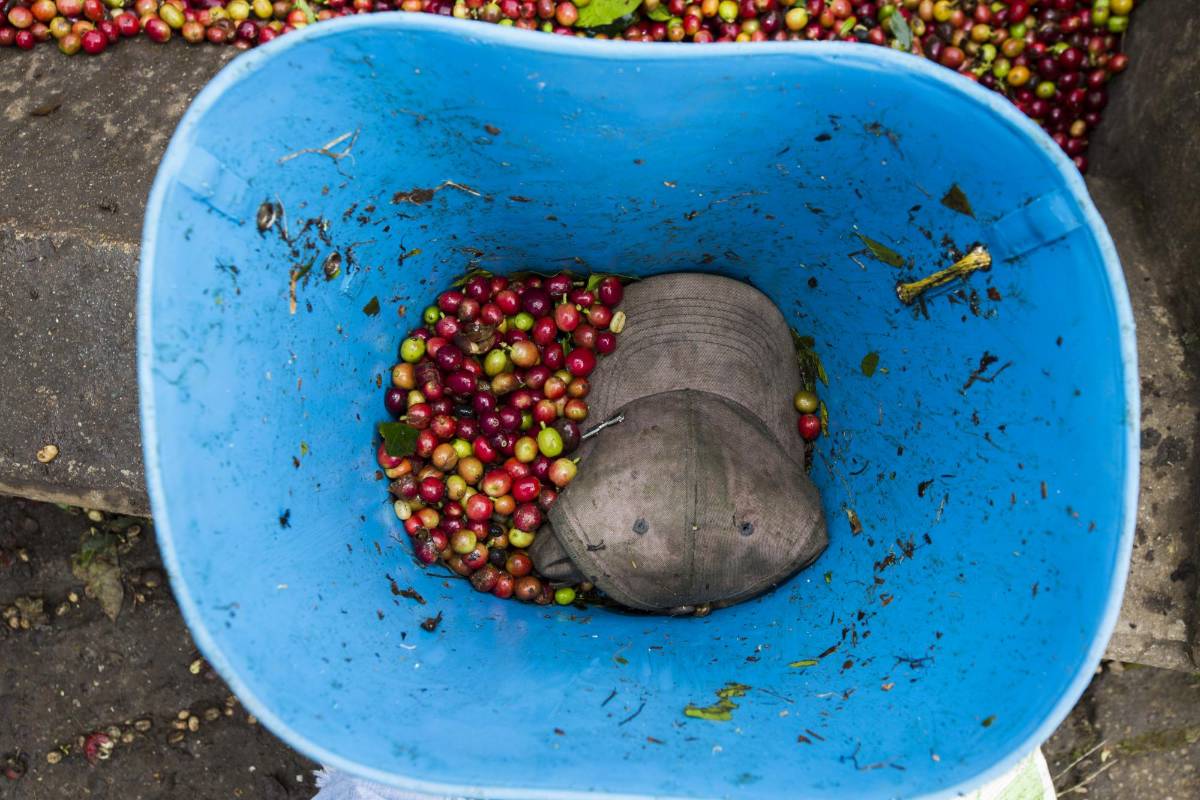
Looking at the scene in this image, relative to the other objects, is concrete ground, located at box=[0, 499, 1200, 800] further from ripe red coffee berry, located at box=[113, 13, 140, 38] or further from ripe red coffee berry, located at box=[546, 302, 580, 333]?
ripe red coffee berry, located at box=[546, 302, 580, 333]

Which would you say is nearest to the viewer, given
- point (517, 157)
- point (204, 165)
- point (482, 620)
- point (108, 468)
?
point (204, 165)

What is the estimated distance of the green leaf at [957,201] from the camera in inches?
79.6

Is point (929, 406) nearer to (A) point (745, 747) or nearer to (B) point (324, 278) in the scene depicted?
(A) point (745, 747)

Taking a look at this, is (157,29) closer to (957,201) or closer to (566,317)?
(566,317)

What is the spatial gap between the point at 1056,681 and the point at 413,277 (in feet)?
6.75

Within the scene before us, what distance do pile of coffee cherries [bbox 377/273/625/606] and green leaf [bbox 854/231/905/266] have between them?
0.83 m

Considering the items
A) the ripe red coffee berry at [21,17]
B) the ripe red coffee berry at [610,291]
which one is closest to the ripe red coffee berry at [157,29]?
the ripe red coffee berry at [21,17]


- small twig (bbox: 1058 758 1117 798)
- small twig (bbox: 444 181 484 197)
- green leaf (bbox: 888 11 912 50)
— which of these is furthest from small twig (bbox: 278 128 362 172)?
small twig (bbox: 1058 758 1117 798)

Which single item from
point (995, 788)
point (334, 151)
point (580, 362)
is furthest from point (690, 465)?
point (995, 788)

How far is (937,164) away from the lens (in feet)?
6.58

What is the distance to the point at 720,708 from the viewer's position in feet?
6.98

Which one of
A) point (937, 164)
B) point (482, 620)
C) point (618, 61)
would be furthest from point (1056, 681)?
point (618, 61)

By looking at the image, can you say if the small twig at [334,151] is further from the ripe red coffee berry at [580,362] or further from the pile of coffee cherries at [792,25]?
the pile of coffee cherries at [792,25]

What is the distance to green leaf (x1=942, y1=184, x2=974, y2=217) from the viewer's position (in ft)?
6.63
